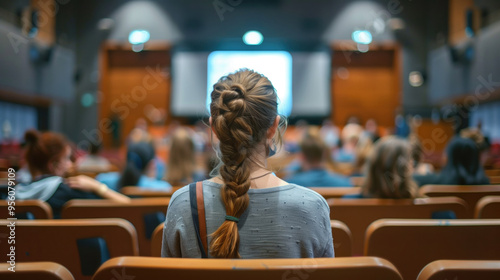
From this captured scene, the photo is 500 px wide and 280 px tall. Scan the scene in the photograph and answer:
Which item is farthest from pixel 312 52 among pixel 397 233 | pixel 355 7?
pixel 397 233

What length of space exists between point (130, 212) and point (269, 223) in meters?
1.01

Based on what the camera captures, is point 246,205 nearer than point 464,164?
Yes

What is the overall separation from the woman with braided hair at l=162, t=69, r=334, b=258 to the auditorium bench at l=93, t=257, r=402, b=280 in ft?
0.75

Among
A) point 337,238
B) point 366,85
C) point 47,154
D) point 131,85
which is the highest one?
point 131,85

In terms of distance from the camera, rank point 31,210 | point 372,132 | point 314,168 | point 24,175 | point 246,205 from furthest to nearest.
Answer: point 372,132 < point 314,168 < point 24,175 < point 31,210 < point 246,205

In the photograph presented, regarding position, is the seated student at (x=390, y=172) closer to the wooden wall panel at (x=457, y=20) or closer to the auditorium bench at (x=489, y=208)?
the auditorium bench at (x=489, y=208)

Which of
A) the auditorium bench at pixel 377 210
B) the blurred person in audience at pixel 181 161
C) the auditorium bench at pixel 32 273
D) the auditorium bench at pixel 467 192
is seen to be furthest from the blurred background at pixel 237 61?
the auditorium bench at pixel 32 273

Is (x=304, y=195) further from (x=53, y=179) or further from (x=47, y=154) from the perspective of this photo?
(x=47, y=154)

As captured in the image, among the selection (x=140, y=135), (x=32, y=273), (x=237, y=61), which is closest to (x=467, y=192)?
(x=32, y=273)

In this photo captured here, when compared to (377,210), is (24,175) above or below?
above

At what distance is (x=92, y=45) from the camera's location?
12289 mm

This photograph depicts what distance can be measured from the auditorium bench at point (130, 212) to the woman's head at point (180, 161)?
5.04ft

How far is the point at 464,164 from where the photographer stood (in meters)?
2.79

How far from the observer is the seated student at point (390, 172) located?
79.1 inches
